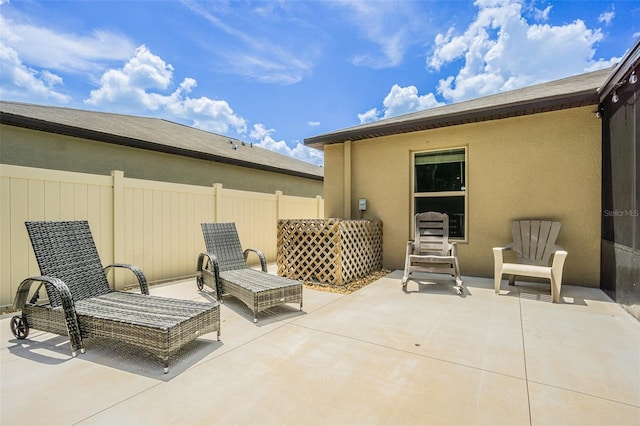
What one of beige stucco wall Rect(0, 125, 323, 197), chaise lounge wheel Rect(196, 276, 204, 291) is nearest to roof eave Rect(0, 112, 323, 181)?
beige stucco wall Rect(0, 125, 323, 197)

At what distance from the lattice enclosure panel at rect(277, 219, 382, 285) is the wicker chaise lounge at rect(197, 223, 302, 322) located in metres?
1.13

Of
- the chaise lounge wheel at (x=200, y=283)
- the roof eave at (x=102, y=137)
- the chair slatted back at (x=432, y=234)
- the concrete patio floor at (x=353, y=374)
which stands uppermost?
the roof eave at (x=102, y=137)

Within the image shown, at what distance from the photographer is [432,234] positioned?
5.66m

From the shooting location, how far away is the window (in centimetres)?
612

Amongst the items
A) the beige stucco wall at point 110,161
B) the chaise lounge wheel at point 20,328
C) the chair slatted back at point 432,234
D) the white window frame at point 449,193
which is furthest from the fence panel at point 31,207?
the white window frame at point 449,193

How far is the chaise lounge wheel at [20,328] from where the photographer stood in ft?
9.54

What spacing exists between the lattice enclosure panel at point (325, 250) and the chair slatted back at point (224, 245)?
1148mm

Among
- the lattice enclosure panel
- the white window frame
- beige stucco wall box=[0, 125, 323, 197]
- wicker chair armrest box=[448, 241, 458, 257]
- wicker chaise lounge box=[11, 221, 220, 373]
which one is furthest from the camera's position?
the white window frame

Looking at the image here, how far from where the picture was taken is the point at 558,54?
23.4 feet

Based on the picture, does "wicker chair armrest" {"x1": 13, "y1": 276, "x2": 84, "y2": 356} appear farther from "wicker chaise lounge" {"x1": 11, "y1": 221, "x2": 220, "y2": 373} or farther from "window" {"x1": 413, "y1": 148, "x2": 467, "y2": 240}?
"window" {"x1": 413, "y1": 148, "x2": 467, "y2": 240}

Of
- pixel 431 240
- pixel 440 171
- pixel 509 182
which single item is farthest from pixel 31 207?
pixel 509 182

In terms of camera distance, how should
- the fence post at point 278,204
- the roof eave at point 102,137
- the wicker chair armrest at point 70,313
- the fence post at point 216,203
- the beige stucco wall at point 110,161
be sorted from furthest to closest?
the fence post at point 278,204, the fence post at point 216,203, the beige stucco wall at point 110,161, the roof eave at point 102,137, the wicker chair armrest at point 70,313

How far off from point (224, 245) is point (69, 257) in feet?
6.79

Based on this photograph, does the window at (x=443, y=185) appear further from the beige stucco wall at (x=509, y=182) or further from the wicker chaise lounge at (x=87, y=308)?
the wicker chaise lounge at (x=87, y=308)
